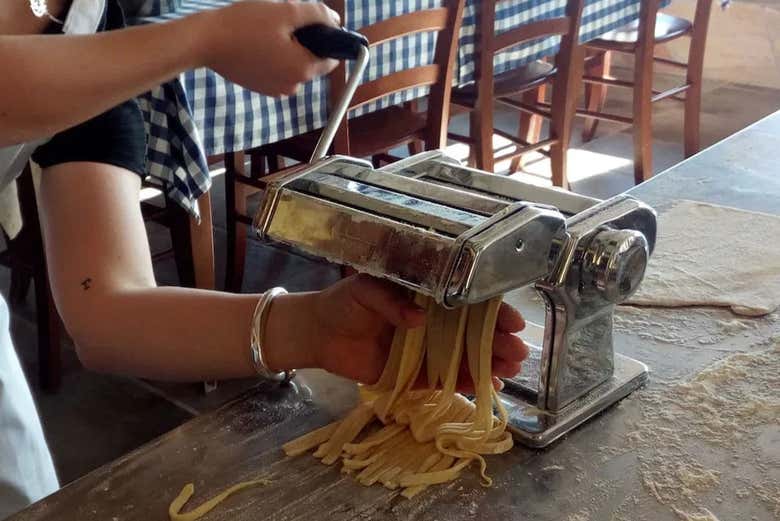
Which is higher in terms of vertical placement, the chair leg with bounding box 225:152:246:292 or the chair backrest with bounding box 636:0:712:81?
the chair backrest with bounding box 636:0:712:81

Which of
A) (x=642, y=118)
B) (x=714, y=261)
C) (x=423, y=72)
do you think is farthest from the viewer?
(x=642, y=118)

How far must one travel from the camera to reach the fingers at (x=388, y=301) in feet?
2.59

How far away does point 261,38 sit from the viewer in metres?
0.79

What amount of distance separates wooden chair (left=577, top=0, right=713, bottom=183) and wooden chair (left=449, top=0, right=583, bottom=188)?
1.07 ft

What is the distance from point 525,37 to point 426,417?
224 cm

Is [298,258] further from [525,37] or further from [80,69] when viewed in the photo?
[80,69]

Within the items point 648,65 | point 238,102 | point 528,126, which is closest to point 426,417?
point 238,102

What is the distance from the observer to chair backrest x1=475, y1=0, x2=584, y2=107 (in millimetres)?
2752

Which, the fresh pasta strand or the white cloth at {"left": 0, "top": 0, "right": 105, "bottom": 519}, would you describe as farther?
the white cloth at {"left": 0, "top": 0, "right": 105, "bottom": 519}

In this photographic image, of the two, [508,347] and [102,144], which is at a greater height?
[102,144]

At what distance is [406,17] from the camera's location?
2.40 metres

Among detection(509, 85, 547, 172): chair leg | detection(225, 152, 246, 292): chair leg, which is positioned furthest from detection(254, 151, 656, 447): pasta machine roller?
detection(509, 85, 547, 172): chair leg

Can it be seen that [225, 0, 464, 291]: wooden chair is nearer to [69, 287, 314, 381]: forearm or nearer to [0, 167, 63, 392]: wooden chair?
[0, 167, 63, 392]: wooden chair

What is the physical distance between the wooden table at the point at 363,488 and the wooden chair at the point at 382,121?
61.2 inches
